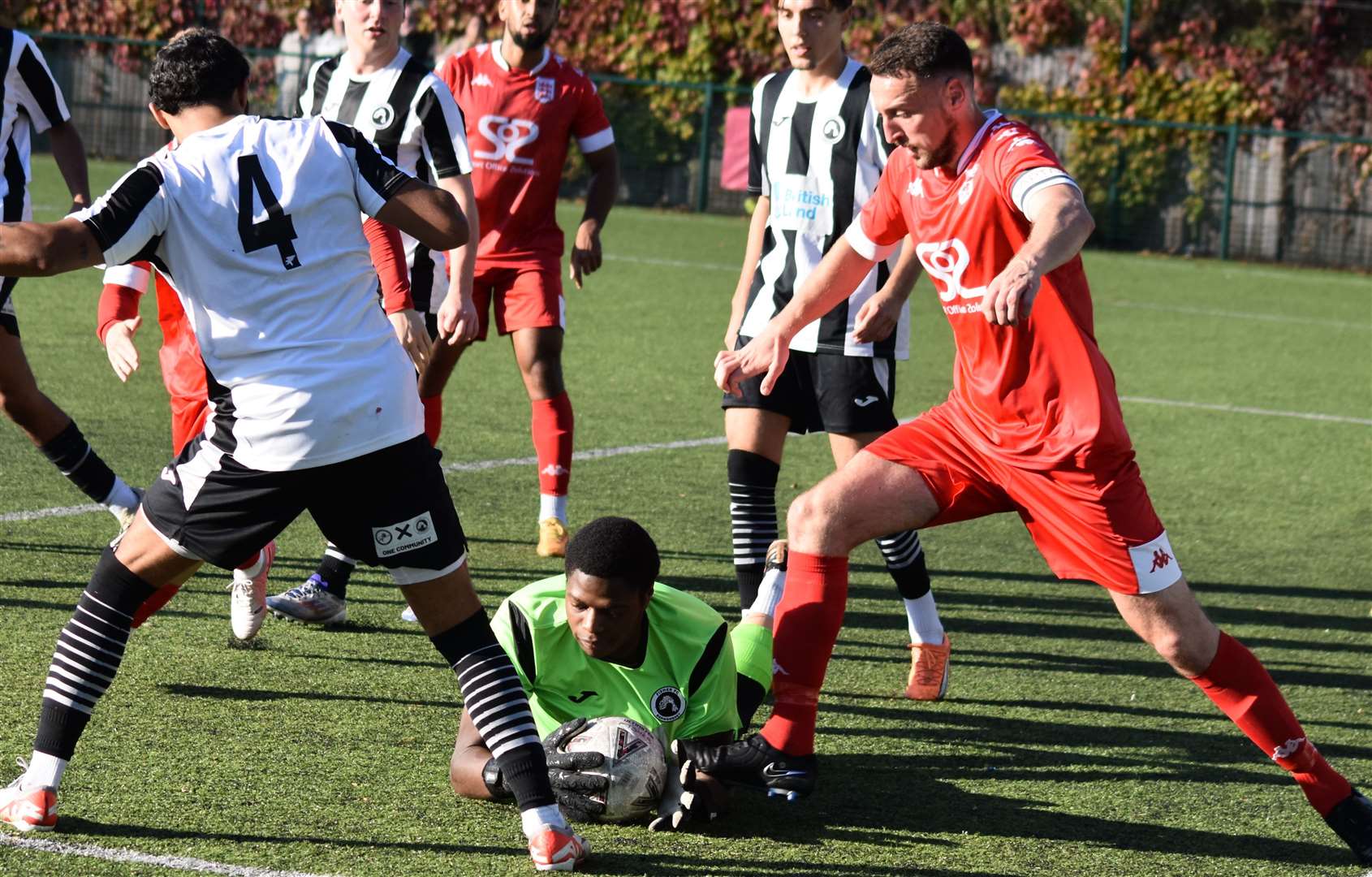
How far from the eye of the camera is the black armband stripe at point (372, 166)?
149 inches

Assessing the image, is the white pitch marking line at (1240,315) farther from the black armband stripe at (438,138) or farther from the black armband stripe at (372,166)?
the black armband stripe at (372,166)

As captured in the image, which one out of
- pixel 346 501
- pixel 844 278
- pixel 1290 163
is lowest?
pixel 1290 163

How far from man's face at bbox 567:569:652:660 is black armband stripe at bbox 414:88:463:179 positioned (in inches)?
87.6

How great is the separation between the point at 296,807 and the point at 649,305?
37.5 feet

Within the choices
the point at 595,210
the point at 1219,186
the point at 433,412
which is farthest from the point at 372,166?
the point at 1219,186

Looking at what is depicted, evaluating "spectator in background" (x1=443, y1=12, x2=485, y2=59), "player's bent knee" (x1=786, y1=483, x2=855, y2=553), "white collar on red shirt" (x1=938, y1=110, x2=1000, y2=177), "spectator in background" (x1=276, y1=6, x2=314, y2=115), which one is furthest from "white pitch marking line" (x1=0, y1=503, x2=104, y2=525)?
"spectator in background" (x1=276, y1=6, x2=314, y2=115)

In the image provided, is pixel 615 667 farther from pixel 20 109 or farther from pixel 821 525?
pixel 20 109

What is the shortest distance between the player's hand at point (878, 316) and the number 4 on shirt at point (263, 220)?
6.16 feet

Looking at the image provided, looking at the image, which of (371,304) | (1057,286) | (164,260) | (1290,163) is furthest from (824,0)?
(1290,163)

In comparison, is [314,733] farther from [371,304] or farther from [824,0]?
[824,0]

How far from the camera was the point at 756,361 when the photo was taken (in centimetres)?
447

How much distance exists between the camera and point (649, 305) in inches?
602

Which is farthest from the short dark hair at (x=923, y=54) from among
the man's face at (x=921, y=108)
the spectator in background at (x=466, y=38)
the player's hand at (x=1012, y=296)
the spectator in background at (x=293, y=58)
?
the spectator in background at (x=293, y=58)

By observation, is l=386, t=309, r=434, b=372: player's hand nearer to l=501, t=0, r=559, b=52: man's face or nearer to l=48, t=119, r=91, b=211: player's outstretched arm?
l=501, t=0, r=559, b=52: man's face
